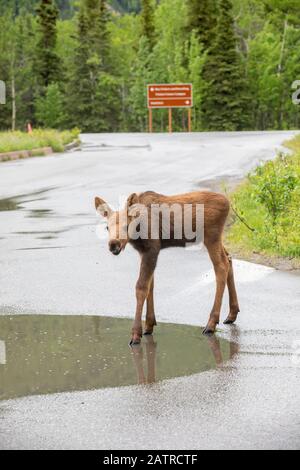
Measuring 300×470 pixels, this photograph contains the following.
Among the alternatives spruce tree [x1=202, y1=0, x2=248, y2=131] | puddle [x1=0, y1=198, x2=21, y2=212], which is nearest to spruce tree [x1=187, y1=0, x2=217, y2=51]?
spruce tree [x1=202, y1=0, x2=248, y2=131]

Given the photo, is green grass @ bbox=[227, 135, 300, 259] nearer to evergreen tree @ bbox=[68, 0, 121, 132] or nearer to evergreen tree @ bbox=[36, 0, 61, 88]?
evergreen tree @ bbox=[68, 0, 121, 132]

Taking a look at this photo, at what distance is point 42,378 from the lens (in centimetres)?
646

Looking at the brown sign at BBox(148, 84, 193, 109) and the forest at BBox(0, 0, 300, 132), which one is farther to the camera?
the forest at BBox(0, 0, 300, 132)

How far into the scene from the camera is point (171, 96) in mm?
61156

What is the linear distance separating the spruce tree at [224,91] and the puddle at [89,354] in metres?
64.5

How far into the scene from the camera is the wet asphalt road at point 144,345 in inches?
211

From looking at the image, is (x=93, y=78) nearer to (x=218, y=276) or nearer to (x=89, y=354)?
(x=218, y=276)

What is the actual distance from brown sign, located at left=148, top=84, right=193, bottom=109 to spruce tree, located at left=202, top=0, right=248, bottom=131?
10908 mm

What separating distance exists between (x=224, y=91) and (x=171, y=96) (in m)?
13.3

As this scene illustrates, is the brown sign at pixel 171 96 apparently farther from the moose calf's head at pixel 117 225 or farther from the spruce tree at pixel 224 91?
the moose calf's head at pixel 117 225

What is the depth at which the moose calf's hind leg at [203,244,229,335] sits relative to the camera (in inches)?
302

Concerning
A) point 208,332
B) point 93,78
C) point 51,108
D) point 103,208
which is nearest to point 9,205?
point 208,332
